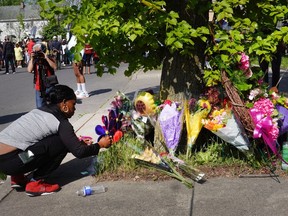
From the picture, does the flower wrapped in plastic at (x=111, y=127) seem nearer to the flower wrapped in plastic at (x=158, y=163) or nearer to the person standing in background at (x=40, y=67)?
the flower wrapped in plastic at (x=158, y=163)

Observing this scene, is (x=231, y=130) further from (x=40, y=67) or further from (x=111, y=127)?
(x=40, y=67)

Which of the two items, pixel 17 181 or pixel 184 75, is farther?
pixel 184 75

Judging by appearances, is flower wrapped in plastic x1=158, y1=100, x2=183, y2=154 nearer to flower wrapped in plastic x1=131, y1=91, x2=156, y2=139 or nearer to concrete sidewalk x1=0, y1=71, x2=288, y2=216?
flower wrapped in plastic x1=131, y1=91, x2=156, y2=139

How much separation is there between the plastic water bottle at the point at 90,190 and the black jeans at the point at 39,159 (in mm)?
433

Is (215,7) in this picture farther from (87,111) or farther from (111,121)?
(87,111)

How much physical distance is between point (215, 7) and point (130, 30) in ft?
3.02

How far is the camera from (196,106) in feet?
15.6

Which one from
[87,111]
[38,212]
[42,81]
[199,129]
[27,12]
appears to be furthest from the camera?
[27,12]

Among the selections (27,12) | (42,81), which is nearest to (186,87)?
(42,81)

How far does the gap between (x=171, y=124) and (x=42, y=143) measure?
4.30 ft

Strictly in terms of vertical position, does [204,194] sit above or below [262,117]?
below

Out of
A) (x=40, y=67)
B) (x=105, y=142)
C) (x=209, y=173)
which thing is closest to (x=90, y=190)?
(x=105, y=142)

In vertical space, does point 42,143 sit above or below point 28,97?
above

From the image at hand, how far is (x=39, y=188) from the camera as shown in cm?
416
